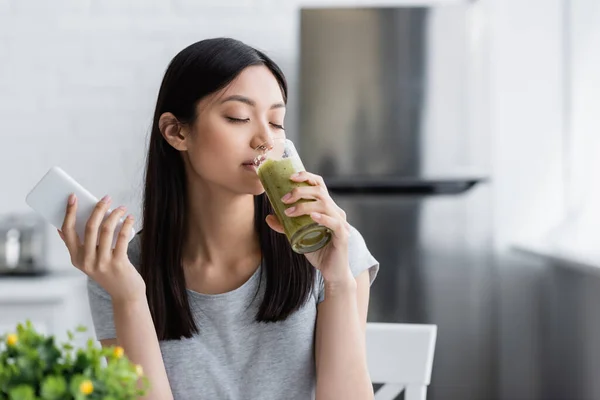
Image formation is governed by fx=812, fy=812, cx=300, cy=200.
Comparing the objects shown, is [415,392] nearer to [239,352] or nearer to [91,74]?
[239,352]

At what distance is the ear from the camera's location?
4.36 ft

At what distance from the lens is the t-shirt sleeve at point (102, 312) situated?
1326 millimetres

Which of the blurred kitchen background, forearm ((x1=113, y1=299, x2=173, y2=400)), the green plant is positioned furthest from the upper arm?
the blurred kitchen background

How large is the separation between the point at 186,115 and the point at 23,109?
2016 mm

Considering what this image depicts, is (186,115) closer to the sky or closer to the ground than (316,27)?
closer to the ground

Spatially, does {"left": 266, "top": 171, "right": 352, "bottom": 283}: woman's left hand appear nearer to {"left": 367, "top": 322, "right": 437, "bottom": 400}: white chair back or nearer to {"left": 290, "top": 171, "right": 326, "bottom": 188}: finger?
{"left": 290, "top": 171, "right": 326, "bottom": 188}: finger

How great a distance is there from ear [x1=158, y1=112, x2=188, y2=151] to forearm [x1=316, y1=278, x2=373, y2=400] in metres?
0.34

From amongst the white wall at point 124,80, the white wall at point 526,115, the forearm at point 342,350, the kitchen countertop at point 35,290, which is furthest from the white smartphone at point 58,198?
the white wall at point 526,115

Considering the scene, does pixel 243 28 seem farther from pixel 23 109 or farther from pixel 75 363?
pixel 75 363

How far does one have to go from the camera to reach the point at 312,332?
1.33 metres

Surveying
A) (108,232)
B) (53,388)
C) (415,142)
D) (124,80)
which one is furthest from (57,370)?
(124,80)

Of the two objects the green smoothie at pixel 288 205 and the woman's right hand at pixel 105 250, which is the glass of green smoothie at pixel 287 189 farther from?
the woman's right hand at pixel 105 250

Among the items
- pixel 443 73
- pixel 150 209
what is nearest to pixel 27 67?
pixel 443 73

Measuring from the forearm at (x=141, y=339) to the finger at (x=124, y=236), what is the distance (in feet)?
0.33
